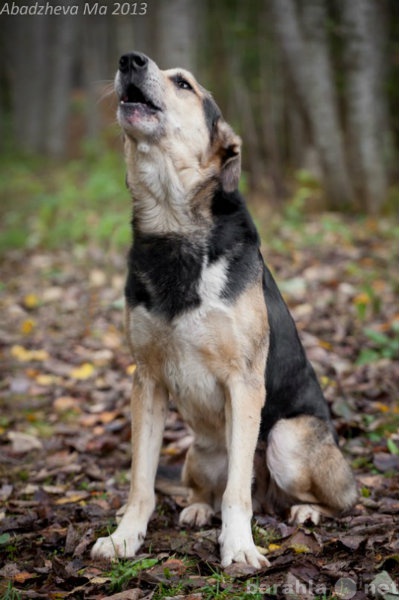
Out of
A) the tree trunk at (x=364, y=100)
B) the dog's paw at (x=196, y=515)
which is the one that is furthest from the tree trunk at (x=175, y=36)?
the dog's paw at (x=196, y=515)

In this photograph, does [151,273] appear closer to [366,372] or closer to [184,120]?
[184,120]

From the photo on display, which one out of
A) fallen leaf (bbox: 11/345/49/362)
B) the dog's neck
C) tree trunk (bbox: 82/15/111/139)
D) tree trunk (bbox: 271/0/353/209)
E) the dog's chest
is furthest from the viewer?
tree trunk (bbox: 82/15/111/139)

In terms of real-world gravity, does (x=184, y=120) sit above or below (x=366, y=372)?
above

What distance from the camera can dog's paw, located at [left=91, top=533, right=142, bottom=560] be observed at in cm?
346

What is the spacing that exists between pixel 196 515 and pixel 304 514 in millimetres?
624

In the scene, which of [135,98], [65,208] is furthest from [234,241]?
[65,208]

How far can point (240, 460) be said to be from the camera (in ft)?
11.6

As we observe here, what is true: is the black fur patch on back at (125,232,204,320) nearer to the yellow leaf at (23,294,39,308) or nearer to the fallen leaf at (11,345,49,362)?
the fallen leaf at (11,345,49,362)

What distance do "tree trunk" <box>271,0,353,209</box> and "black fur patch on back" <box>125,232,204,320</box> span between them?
8480mm

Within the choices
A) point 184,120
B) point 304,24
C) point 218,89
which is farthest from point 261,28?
point 184,120

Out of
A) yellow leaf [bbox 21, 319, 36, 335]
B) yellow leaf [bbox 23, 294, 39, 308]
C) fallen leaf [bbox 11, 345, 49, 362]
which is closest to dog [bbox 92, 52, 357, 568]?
fallen leaf [bbox 11, 345, 49, 362]

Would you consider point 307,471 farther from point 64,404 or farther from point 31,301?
point 31,301

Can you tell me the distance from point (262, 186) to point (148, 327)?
30.3 feet

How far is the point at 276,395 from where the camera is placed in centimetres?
394
